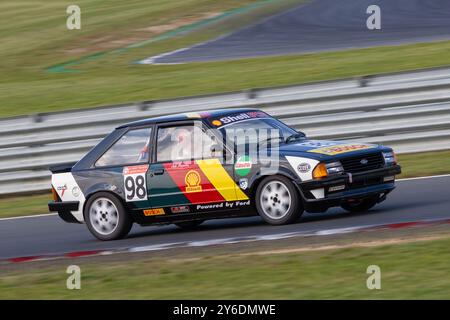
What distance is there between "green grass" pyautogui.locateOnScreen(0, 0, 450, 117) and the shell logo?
8.30 m

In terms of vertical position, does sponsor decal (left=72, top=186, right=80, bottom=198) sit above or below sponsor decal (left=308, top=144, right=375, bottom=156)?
below

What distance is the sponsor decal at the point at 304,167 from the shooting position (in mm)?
10594

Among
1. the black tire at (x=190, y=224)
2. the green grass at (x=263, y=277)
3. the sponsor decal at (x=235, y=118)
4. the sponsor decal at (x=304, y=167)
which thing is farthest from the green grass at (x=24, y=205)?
the sponsor decal at (x=304, y=167)

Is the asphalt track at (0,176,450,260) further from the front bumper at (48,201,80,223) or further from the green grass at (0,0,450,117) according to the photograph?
the green grass at (0,0,450,117)

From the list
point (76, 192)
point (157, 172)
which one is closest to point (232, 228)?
point (157, 172)

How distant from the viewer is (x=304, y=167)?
10602mm

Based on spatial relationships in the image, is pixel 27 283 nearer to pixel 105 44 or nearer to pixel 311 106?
pixel 311 106

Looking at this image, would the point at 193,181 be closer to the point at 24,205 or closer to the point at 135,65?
the point at 24,205

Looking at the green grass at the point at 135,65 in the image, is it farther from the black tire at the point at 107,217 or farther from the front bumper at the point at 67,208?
the black tire at the point at 107,217

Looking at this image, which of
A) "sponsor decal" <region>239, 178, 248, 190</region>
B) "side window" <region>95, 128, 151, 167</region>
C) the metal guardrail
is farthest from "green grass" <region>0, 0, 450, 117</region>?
"sponsor decal" <region>239, 178, 248, 190</region>

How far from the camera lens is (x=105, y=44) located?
27547 millimetres

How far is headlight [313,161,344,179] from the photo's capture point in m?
10.6

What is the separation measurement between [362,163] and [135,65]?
44.8ft
